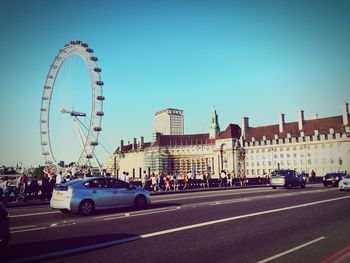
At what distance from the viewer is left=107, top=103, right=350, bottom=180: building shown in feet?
361

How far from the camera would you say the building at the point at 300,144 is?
10856 centimetres

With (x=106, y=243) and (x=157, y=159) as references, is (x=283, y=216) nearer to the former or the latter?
(x=106, y=243)

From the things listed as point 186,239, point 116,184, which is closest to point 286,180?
point 116,184

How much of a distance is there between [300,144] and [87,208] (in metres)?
114

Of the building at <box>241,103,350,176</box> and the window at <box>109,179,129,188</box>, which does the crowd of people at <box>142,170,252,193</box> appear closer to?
the window at <box>109,179,129,188</box>

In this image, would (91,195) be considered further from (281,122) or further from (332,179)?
(281,122)

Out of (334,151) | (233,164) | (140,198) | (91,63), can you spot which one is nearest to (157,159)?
(233,164)

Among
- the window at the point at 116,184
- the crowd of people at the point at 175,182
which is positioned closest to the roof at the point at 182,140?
the crowd of people at the point at 175,182

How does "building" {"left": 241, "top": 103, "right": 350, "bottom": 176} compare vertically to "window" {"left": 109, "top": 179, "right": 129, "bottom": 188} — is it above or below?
above

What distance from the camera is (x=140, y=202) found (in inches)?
650

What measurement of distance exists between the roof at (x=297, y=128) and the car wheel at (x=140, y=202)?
108 meters

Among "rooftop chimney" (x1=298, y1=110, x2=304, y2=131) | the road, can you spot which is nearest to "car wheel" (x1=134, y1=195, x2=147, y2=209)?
the road

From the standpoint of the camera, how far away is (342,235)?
9172mm

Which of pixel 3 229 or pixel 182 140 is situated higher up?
pixel 182 140
